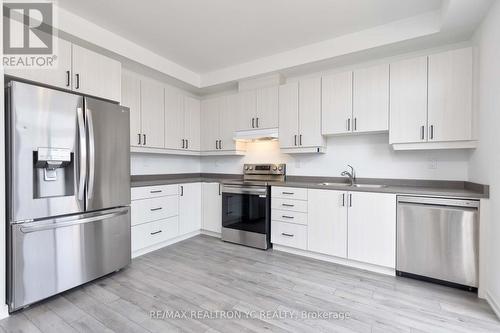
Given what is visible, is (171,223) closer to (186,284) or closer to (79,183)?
(186,284)

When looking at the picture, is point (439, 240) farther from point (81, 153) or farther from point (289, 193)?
point (81, 153)

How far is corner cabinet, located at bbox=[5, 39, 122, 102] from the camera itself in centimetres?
221

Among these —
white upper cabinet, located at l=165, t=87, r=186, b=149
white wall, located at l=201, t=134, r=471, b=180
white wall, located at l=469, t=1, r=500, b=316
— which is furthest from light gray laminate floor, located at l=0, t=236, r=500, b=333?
white upper cabinet, located at l=165, t=87, r=186, b=149

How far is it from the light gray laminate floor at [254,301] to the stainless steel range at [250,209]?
54cm

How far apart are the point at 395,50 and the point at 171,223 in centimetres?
373

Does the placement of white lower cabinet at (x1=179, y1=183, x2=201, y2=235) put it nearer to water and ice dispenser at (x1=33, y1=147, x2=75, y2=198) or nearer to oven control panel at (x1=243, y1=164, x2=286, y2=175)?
oven control panel at (x1=243, y1=164, x2=286, y2=175)

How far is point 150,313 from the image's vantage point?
1.92m

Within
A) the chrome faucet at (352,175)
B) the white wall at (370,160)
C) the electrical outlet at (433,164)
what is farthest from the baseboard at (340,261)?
the electrical outlet at (433,164)

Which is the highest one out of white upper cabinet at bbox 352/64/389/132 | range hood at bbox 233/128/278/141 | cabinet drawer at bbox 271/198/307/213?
white upper cabinet at bbox 352/64/389/132

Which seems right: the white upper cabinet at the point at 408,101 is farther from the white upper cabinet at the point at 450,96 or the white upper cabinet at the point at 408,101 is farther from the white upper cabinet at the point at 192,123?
the white upper cabinet at the point at 192,123

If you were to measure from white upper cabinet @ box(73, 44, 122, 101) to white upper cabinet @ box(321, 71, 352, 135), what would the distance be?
8.49 feet

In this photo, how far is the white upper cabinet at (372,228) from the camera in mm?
2533

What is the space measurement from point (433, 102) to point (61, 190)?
12.4ft

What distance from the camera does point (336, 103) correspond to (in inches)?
122
